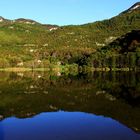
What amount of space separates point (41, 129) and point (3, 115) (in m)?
10.0

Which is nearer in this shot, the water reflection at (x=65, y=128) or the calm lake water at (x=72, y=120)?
the water reflection at (x=65, y=128)

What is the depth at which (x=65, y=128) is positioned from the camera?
109 ft

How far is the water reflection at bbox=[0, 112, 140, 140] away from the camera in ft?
95.3

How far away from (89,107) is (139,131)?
698 inches

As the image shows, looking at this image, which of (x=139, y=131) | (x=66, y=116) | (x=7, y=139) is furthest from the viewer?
(x=66, y=116)

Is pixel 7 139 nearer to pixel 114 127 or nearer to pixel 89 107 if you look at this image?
pixel 114 127

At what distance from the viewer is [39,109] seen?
46.9 metres

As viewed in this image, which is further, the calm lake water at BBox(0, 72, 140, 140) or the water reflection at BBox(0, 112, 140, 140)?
the calm lake water at BBox(0, 72, 140, 140)

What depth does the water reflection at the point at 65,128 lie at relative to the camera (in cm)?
2905

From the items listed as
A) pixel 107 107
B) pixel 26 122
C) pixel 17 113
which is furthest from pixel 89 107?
pixel 26 122

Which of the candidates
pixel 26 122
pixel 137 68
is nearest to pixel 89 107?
pixel 26 122

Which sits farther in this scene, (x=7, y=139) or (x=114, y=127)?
A: (x=114, y=127)

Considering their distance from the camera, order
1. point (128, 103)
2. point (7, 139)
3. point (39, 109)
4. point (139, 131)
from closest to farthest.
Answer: point (7, 139) < point (139, 131) < point (39, 109) < point (128, 103)

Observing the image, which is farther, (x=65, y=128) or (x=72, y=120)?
(x=72, y=120)
